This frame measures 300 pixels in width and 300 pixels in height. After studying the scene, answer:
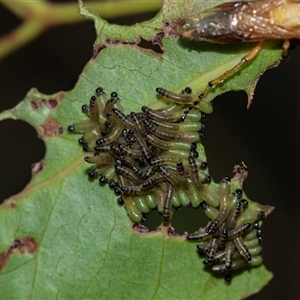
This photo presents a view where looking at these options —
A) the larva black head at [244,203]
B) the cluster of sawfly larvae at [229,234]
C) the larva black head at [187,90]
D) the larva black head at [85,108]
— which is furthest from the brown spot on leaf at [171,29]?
the larva black head at [244,203]

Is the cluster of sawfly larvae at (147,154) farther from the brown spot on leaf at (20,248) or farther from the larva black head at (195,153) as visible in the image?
the brown spot on leaf at (20,248)

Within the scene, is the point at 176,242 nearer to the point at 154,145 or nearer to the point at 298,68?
the point at 154,145

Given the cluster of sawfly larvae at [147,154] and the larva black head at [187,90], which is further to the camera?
the larva black head at [187,90]

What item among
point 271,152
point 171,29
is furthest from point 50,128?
point 271,152

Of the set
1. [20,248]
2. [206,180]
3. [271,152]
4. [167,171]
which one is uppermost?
[167,171]

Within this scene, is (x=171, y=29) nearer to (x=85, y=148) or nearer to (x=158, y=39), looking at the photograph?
(x=158, y=39)
